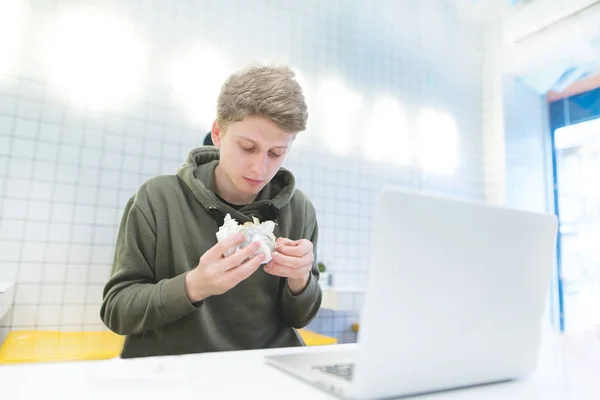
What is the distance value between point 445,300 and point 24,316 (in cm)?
231

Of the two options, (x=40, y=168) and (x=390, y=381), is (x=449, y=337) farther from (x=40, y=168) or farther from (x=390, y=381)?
(x=40, y=168)

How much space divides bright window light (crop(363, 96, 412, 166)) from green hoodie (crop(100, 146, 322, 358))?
7.52 ft

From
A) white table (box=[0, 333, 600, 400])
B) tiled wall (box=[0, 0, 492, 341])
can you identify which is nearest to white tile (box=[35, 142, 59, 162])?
tiled wall (box=[0, 0, 492, 341])

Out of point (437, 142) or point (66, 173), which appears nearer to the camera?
point (66, 173)

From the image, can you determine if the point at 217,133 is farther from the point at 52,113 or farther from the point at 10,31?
the point at 10,31

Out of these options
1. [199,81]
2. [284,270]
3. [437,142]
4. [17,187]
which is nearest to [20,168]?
[17,187]

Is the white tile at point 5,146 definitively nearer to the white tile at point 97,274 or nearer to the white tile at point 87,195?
the white tile at point 87,195

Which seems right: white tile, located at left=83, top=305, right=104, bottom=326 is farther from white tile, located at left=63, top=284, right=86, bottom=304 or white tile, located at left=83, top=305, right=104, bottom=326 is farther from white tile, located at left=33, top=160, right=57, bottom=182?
white tile, located at left=33, top=160, right=57, bottom=182

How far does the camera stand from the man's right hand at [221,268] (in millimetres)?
772

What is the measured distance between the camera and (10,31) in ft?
7.41

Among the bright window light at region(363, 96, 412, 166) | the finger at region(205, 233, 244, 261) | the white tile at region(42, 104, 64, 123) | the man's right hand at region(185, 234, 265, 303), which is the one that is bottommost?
the man's right hand at region(185, 234, 265, 303)

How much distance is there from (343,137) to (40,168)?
6.57 feet

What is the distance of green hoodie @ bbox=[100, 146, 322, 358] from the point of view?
969 millimetres

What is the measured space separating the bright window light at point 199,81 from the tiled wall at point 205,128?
13mm
